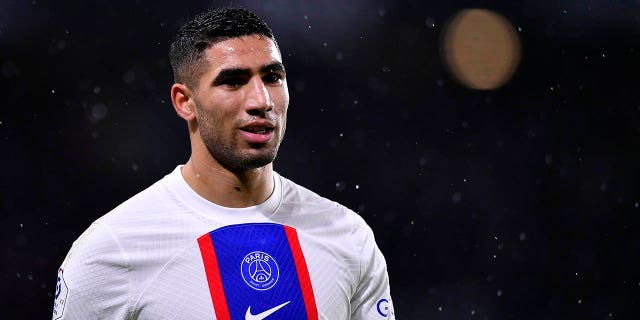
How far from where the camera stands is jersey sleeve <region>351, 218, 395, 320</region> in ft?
7.64

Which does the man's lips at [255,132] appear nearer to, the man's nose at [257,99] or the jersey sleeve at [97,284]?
the man's nose at [257,99]

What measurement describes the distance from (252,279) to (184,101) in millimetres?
502

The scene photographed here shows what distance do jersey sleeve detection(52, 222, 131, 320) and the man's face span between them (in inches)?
14.6

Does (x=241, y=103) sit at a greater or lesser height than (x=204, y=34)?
lesser

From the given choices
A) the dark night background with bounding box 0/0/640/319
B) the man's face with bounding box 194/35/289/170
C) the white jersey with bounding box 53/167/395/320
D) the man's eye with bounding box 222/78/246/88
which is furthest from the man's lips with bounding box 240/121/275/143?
the dark night background with bounding box 0/0/640/319

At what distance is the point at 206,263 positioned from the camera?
2078mm

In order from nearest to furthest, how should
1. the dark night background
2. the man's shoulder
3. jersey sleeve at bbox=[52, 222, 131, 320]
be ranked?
jersey sleeve at bbox=[52, 222, 131, 320] < the man's shoulder < the dark night background

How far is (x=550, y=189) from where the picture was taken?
19.3 ft

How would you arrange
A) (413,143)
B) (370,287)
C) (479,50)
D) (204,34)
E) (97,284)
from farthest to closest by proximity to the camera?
(479,50) → (413,143) → (370,287) → (204,34) → (97,284)

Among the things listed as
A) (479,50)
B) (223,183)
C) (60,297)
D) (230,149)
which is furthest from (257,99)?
(479,50)

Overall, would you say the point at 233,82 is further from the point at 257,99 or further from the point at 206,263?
the point at 206,263

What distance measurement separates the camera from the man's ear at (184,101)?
214 cm

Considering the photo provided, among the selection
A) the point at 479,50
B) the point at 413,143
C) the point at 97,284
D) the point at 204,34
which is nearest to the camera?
the point at 97,284

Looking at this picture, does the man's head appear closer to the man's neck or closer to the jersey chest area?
the man's neck
